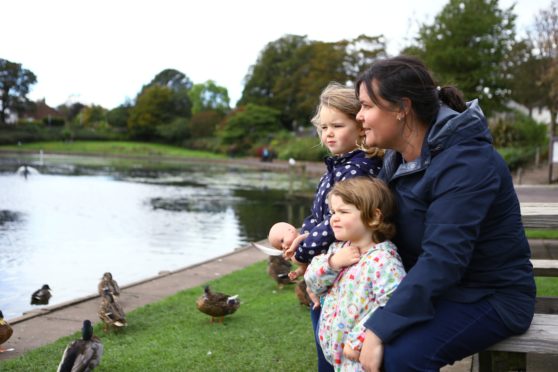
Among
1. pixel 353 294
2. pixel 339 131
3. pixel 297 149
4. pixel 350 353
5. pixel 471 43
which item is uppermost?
pixel 471 43

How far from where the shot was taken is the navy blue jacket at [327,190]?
2.95 m

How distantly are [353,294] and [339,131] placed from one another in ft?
2.90

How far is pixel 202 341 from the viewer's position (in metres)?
5.72

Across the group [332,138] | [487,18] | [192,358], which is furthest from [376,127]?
[487,18]

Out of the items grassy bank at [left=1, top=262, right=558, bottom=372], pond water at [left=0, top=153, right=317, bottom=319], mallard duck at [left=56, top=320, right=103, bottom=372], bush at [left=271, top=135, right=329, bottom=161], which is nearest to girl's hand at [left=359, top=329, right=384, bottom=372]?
grassy bank at [left=1, top=262, right=558, bottom=372]

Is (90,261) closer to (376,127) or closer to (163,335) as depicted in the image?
(163,335)

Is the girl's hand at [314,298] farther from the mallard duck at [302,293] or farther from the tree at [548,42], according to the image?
the tree at [548,42]

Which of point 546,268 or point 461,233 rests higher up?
point 461,233

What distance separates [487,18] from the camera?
24.9 meters

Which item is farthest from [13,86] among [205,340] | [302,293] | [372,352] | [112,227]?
[372,352]

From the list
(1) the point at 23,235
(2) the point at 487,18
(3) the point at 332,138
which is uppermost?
(2) the point at 487,18

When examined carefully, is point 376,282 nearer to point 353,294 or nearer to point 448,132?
point 353,294

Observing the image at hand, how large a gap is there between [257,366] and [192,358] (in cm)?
64

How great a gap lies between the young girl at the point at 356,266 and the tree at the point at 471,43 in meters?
22.7
